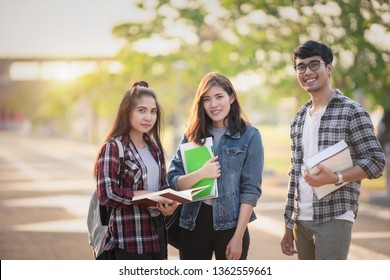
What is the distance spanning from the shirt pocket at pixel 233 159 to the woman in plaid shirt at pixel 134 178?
0.33m

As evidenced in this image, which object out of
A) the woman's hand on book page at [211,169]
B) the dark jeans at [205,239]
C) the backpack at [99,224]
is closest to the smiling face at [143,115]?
the backpack at [99,224]

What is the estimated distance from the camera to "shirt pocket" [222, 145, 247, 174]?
3463 millimetres

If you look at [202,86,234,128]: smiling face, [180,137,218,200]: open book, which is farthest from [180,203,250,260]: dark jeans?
[202,86,234,128]: smiling face

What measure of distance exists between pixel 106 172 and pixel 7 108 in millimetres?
62992

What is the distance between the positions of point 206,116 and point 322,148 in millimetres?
619

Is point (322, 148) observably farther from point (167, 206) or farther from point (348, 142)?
point (167, 206)

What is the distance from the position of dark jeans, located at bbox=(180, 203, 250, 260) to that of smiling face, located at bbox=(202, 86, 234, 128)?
1.48 ft

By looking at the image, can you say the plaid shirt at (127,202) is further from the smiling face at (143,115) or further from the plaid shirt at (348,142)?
the plaid shirt at (348,142)

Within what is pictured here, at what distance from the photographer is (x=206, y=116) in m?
3.57

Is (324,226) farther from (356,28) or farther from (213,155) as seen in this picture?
(356,28)

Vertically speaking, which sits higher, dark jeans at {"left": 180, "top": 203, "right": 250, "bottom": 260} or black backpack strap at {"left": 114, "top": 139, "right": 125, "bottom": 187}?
black backpack strap at {"left": 114, "top": 139, "right": 125, "bottom": 187}

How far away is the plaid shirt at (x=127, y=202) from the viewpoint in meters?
3.39

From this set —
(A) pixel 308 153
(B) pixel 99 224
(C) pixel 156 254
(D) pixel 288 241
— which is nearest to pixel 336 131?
(A) pixel 308 153

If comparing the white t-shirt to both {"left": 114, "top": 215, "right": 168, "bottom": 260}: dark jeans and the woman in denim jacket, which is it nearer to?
the woman in denim jacket
